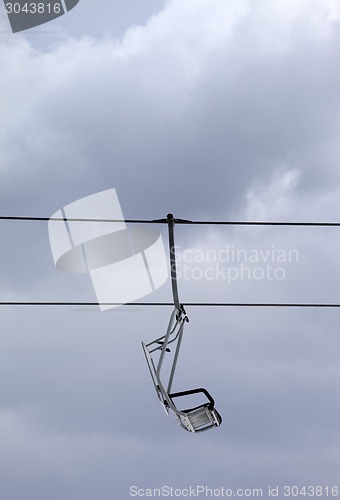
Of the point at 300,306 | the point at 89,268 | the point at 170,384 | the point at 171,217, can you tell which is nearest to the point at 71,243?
the point at 89,268

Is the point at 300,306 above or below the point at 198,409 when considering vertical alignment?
above

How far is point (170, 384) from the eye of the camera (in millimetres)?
10461

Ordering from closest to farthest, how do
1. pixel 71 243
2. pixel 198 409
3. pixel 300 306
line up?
pixel 198 409 → pixel 71 243 → pixel 300 306

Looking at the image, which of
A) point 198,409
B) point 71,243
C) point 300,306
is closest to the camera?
point 198,409

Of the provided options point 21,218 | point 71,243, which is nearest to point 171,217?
point 71,243

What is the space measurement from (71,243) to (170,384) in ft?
7.62

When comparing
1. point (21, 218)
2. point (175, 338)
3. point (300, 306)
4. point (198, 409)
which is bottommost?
point (198, 409)

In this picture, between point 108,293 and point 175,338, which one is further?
point 108,293

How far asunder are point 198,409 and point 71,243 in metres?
2.78

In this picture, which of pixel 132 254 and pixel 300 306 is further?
pixel 300 306

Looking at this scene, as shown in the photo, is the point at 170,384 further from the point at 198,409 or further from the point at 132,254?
the point at 132,254

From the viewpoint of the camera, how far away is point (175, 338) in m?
10.8

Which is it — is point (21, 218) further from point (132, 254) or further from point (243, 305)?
point (243, 305)

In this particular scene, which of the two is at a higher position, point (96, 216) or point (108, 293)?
point (96, 216)
